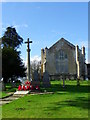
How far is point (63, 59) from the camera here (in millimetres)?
67938

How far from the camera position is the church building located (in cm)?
6719

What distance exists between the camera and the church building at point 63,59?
6719cm

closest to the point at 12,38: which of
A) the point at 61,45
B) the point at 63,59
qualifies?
the point at 61,45

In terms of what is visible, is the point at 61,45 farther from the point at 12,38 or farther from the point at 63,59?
the point at 12,38

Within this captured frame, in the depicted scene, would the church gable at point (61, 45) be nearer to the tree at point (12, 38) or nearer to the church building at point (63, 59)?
the church building at point (63, 59)

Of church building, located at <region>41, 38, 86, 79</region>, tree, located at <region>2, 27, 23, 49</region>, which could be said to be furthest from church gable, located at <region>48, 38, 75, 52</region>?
tree, located at <region>2, 27, 23, 49</region>

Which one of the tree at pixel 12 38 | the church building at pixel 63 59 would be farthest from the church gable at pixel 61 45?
the tree at pixel 12 38

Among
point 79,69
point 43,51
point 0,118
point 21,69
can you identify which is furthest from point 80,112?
point 43,51

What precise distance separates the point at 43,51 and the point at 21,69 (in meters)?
45.6

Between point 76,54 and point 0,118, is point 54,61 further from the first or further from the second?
point 0,118

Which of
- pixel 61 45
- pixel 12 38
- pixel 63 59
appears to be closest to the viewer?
pixel 12 38

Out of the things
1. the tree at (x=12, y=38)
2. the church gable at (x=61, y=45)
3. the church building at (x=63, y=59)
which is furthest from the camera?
the church gable at (x=61, y=45)

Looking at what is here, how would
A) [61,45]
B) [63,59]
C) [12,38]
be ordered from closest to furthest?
[12,38] < [61,45] < [63,59]

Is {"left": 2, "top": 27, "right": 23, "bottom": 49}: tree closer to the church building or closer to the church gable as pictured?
the church building
